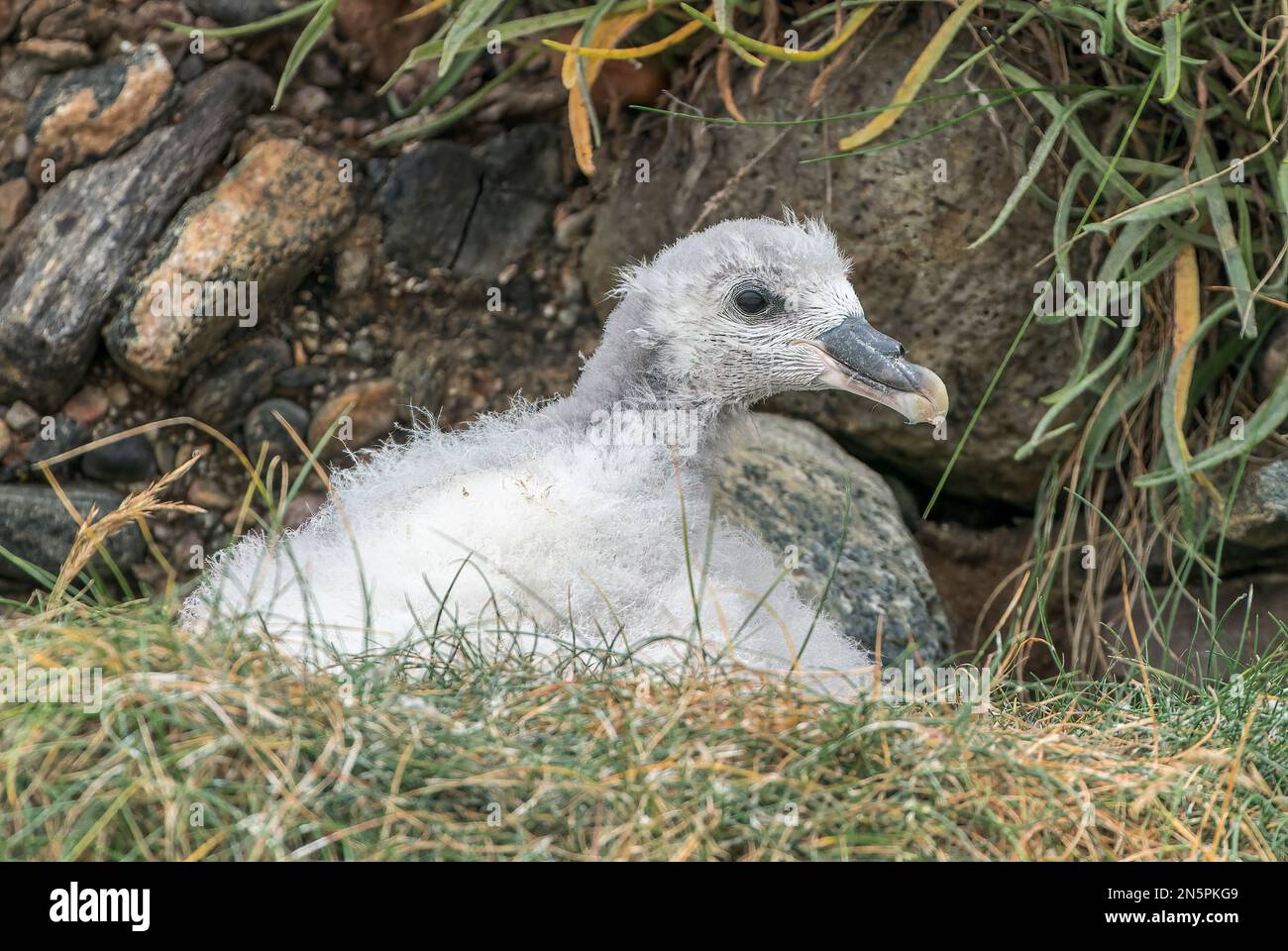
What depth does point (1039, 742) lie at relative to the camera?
2.66 meters

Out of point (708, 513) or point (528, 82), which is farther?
point (528, 82)

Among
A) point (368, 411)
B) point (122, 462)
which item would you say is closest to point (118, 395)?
point (122, 462)

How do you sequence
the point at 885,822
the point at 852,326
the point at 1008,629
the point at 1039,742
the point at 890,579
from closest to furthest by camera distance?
the point at 885,822, the point at 1039,742, the point at 852,326, the point at 890,579, the point at 1008,629

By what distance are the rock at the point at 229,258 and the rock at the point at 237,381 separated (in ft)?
0.24

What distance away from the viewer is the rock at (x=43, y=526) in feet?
15.3

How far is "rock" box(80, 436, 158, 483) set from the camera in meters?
4.82

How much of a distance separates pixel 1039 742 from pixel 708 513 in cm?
100

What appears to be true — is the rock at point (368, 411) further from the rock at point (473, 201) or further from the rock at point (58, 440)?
the rock at point (58, 440)

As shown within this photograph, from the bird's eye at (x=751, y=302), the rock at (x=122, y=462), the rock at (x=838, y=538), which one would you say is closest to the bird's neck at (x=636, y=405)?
the bird's eye at (x=751, y=302)

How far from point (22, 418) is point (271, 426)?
2.62 ft

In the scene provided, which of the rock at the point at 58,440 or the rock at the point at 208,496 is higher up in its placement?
the rock at the point at 58,440
